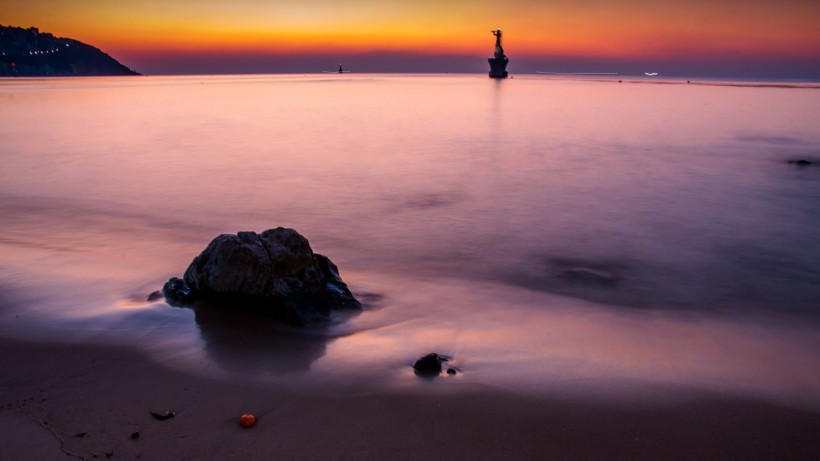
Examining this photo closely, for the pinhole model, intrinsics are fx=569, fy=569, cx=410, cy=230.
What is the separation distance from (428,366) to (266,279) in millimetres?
1504

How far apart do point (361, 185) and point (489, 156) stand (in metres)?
5.57

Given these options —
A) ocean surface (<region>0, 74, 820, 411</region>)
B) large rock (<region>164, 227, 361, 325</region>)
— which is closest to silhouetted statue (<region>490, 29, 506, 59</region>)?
ocean surface (<region>0, 74, 820, 411</region>)

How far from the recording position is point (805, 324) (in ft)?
15.4

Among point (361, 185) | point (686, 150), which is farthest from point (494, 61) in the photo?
point (361, 185)

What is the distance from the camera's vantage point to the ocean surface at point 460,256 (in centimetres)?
373

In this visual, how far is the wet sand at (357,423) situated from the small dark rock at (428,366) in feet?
0.71

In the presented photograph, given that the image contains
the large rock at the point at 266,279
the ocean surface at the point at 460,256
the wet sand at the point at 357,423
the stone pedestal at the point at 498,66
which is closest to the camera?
the wet sand at the point at 357,423

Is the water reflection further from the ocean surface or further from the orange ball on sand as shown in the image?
the orange ball on sand

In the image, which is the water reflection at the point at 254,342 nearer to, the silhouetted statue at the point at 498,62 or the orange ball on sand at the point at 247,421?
the orange ball on sand at the point at 247,421

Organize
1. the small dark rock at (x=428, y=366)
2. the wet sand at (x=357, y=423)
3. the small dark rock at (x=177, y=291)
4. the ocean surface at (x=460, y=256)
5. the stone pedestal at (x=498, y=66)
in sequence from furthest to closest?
the stone pedestal at (x=498, y=66) < the small dark rock at (x=177, y=291) < the ocean surface at (x=460, y=256) < the small dark rock at (x=428, y=366) < the wet sand at (x=357, y=423)

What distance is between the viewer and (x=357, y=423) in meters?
2.93

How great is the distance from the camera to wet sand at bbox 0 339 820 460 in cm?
268

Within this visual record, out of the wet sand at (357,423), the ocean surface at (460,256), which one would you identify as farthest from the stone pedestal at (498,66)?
the wet sand at (357,423)

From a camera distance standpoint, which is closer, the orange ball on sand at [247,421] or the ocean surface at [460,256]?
the orange ball on sand at [247,421]
